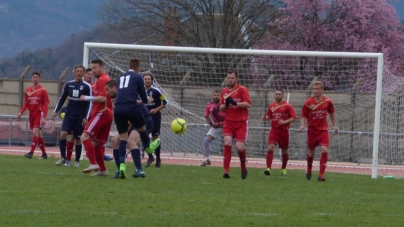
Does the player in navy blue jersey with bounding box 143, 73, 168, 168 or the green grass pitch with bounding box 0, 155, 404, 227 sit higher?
the player in navy blue jersey with bounding box 143, 73, 168, 168

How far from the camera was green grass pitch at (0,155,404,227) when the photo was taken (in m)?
8.45

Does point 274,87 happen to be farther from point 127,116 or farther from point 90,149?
point 127,116

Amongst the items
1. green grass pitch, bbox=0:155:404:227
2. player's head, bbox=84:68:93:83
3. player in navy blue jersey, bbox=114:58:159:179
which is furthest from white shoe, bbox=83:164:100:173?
player's head, bbox=84:68:93:83

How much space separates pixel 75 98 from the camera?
52.7 feet

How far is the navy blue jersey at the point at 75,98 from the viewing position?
52.0ft

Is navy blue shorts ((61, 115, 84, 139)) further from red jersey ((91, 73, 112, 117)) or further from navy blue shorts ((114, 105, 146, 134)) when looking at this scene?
navy blue shorts ((114, 105, 146, 134))

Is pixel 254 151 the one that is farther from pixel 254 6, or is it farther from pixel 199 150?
pixel 254 6

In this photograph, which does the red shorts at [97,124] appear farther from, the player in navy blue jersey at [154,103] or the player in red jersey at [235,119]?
the player in navy blue jersey at [154,103]

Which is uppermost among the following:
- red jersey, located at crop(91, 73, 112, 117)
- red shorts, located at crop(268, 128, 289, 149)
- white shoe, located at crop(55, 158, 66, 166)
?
red jersey, located at crop(91, 73, 112, 117)

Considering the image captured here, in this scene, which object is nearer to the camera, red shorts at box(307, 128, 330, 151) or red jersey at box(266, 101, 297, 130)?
red shorts at box(307, 128, 330, 151)

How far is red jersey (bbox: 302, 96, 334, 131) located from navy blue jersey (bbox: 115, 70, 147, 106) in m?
3.91

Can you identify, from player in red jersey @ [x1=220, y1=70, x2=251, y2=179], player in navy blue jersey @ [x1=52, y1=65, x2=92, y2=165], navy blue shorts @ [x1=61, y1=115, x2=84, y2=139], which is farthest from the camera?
navy blue shorts @ [x1=61, y1=115, x2=84, y2=139]

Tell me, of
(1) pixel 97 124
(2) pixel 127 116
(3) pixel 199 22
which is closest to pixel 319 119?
(2) pixel 127 116

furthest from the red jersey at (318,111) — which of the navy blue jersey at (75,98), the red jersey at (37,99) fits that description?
the red jersey at (37,99)
